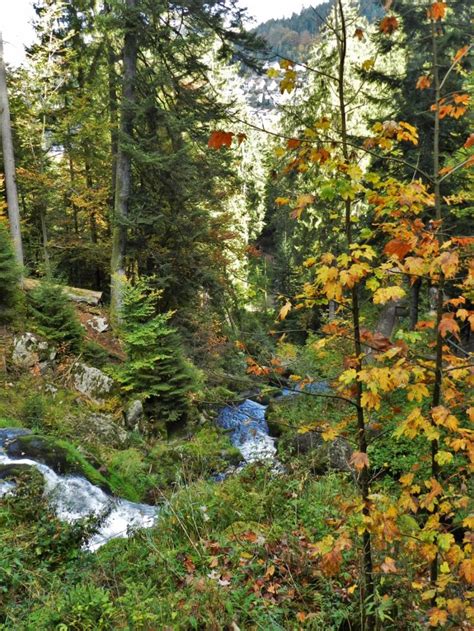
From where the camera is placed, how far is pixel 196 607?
3.21 meters

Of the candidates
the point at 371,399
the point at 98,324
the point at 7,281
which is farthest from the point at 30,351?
the point at 371,399

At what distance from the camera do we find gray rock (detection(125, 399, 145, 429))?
9711mm

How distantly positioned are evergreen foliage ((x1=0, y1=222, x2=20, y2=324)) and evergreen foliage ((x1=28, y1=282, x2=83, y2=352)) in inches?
16.0

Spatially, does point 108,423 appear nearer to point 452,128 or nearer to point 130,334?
point 130,334

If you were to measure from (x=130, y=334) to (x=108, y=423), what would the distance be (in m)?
2.17

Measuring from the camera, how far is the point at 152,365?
10.1 metres

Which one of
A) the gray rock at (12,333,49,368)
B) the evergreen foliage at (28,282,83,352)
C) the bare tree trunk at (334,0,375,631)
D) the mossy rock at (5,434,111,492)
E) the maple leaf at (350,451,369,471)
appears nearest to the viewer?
the maple leaf at (350,451,369,471)

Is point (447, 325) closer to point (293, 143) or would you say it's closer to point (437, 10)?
point (293, 143)

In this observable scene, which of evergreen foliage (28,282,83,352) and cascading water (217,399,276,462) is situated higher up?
evergreen foliage (28,282,83,352)

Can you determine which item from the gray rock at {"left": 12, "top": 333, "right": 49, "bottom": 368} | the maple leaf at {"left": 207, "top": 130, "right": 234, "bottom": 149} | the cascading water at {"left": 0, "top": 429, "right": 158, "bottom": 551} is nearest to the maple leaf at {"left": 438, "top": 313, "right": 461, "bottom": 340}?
the maple leaf at {"left": 207, "top": 130, "right": 234, "bottom": 149}

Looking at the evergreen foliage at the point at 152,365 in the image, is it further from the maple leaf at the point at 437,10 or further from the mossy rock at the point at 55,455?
the maple leaf at the point at 437,10

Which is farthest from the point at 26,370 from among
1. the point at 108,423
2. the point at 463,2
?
the point at 463,2

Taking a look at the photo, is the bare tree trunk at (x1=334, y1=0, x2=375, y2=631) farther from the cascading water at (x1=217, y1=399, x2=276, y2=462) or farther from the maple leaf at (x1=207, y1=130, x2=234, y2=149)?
the cascading water at (x1=217, y1=399, x2=276, y2=462)

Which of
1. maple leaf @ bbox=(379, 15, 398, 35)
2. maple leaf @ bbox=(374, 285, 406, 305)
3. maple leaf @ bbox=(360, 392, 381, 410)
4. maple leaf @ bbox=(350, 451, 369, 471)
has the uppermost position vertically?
maple leaf @ bbox=(379, 15, 398, 35)
